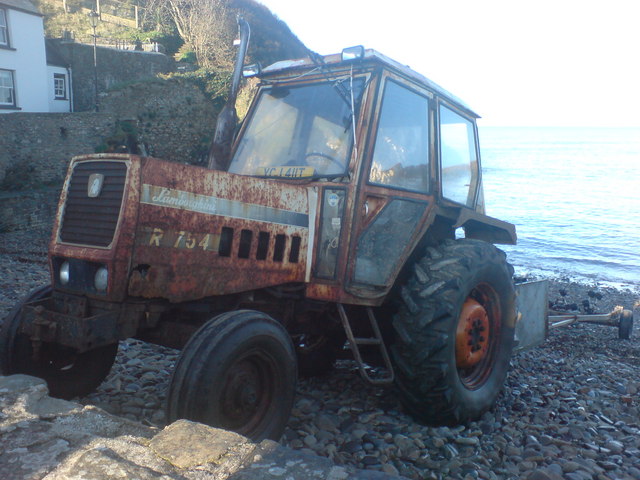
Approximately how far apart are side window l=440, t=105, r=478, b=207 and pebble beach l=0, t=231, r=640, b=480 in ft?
6.01

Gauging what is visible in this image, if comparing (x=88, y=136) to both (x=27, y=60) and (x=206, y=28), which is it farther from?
(x=206, y=28)

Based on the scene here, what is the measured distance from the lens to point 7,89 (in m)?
25.1

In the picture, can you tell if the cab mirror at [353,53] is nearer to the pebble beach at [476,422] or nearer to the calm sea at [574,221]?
the pebble beach at [476,422]

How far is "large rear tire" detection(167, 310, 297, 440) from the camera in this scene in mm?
2850

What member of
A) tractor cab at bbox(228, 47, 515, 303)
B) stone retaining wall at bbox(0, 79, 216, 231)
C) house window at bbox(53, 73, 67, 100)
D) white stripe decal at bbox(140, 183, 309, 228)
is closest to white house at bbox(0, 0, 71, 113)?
house window at bbox(53, 73, 67, 100)

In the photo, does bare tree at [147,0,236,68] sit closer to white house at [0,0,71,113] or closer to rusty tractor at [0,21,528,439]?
white house at [0,0,71,113]

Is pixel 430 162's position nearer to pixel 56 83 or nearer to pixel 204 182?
pixel 204 182

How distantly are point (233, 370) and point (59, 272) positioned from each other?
123 centimetres

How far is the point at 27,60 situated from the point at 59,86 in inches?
147

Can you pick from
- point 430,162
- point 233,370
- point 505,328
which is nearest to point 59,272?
point 233,370

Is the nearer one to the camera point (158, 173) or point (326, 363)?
point (158, 173)

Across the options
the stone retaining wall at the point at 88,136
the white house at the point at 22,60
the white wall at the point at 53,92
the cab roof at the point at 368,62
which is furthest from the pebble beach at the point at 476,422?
the white wall at the point at 53,92

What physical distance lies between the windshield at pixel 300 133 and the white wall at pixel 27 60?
24.4m

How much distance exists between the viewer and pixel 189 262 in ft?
10.6
